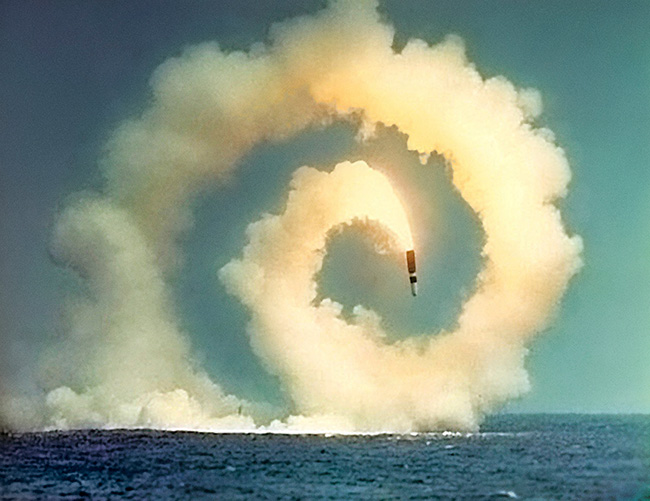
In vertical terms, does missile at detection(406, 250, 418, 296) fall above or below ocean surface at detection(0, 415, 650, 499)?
above

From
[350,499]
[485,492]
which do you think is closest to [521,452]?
[485,492]

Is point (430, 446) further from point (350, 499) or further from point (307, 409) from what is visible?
point (350, 499)

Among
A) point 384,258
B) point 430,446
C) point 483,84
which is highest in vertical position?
point 483,84

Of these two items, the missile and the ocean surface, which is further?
the missile

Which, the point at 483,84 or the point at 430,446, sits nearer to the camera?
the point at 483,84

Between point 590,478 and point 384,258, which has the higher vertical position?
point 384,258
